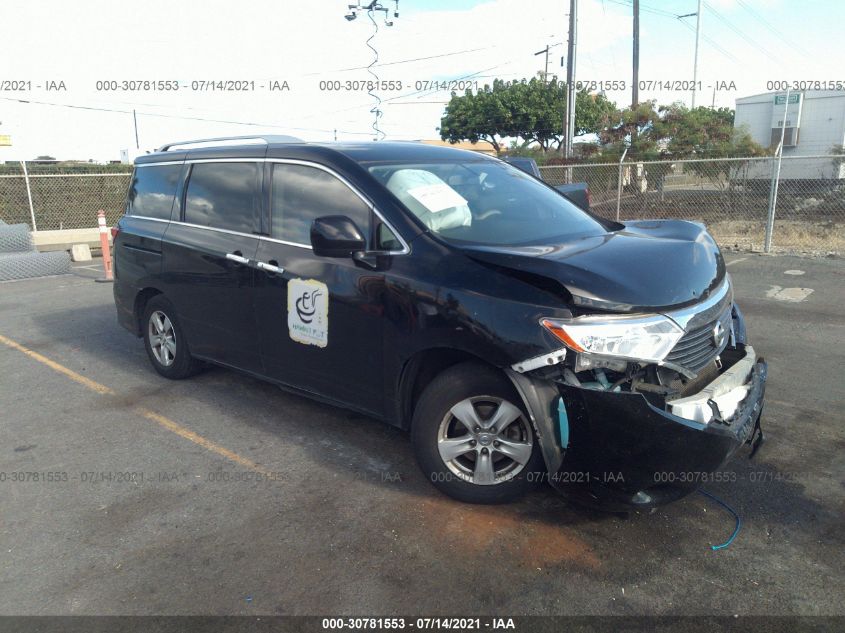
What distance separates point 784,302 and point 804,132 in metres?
16.3

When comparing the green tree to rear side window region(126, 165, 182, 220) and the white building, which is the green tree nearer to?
the white building

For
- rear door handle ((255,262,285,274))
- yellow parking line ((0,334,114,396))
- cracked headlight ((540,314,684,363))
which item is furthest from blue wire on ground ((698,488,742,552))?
yellow parking line ((0,334,114,396))

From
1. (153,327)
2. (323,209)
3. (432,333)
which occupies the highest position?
(323,209)

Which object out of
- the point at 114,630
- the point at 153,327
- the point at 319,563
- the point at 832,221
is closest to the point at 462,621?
the point at 319,563

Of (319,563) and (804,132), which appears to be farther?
(804,132)

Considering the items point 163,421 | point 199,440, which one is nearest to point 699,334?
point 199,440

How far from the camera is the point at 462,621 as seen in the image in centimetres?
263

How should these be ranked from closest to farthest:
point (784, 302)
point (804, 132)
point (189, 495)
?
point (189, 495) → point (784, 302) → point (804, 132)

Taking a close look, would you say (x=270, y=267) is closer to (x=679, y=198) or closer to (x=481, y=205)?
(x=481, y=205)

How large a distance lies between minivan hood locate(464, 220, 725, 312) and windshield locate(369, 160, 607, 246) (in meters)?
0.23

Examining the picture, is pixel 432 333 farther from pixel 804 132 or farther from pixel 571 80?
pixel 804 132

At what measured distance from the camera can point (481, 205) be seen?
392 cm

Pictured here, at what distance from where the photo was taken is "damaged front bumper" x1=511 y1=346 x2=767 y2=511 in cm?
281

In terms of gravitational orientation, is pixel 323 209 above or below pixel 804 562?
above
